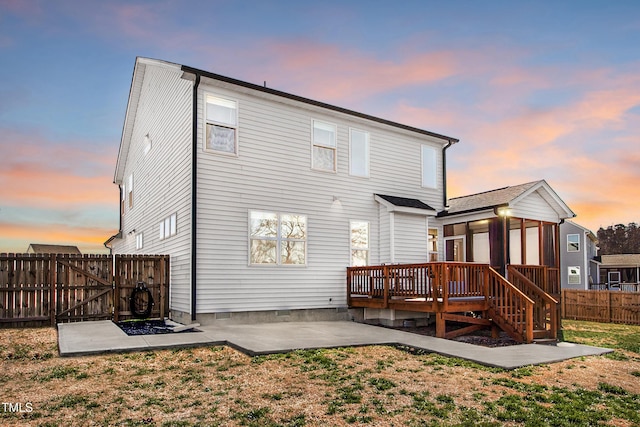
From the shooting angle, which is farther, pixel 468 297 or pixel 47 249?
pixel 47 249

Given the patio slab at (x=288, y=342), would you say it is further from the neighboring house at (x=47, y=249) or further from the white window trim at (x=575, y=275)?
the neighboring house at (x=47, y=249)

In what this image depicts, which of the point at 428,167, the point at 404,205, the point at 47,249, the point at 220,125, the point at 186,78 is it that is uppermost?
the point at 186,78

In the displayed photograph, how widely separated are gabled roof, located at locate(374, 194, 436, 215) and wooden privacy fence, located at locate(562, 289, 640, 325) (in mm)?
8761

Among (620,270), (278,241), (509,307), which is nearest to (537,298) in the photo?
(509,307)

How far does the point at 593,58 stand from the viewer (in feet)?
49.7

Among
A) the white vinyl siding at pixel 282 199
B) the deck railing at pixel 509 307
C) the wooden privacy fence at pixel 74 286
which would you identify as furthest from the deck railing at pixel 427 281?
the wooden privacy fence at pixel 74 286

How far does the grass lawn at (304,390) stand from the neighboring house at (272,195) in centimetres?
381

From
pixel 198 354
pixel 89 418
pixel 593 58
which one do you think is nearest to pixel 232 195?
pixel 198 354

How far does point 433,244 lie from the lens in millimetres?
16219

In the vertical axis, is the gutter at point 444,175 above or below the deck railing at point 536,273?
above

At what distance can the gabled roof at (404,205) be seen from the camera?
1419 centimetres

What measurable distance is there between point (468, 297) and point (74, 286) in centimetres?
989

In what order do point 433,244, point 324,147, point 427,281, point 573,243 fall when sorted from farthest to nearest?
point 573,243, point 433,244, point 324,147, point 427,281

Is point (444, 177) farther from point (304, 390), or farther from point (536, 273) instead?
point (304, 390)
